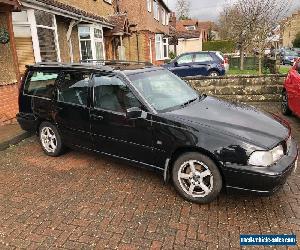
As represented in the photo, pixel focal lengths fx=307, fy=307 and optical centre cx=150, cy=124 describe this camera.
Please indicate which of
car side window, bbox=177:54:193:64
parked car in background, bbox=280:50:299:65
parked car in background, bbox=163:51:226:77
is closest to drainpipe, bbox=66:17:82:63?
parked car in background, bbox=163:51:226:77

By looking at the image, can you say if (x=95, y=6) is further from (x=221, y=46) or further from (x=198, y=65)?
(x=221, y=46)

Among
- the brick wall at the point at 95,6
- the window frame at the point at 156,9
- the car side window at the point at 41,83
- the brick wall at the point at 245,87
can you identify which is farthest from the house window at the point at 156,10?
the car side window at the point at 41,83

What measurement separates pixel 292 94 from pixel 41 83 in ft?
18.3

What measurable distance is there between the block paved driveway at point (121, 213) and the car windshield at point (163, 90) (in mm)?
1196

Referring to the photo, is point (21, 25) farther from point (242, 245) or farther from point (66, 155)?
point (242, 245)

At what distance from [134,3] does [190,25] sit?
37.4m

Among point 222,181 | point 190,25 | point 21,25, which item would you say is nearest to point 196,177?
point 222,181

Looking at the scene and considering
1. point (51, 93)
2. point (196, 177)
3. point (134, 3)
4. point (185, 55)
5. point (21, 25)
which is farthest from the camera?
point (134, 3)

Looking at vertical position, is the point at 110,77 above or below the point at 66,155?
above

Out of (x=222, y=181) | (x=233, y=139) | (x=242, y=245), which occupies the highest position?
(x=233, y=139)

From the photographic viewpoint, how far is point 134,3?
22.3 meters

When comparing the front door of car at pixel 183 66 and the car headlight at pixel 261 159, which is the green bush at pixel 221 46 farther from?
the car headlight at pixel 261 159

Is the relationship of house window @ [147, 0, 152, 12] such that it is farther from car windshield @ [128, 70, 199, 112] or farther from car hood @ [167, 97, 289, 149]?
car hood @ [167, 97, 289, 149]

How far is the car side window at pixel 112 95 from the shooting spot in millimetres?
4469
